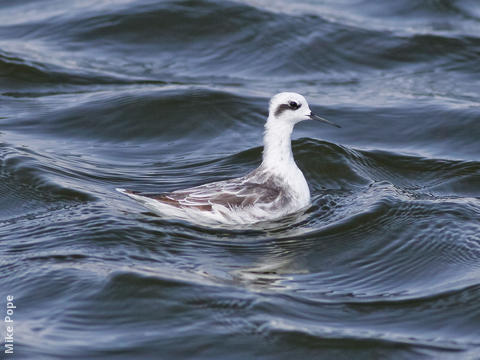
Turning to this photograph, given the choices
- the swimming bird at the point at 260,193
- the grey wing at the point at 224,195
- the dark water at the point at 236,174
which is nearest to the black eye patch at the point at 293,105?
the swimming bird at the point at 260,193

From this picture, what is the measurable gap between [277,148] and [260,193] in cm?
Result: 72

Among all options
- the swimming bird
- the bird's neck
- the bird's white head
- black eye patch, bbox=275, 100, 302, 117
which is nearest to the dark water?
the swimming bird

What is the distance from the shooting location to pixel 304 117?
31.7 ft

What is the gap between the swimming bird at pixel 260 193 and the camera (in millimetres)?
8891

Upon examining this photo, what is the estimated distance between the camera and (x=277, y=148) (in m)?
9.73

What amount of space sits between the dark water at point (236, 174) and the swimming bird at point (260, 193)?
206 mm

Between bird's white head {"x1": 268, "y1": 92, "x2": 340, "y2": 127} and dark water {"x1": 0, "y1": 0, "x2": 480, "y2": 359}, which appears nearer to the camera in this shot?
dark water {"x1": 0, "y1": 0, "x2": 480, "y2": 359}

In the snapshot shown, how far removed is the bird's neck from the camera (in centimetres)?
970

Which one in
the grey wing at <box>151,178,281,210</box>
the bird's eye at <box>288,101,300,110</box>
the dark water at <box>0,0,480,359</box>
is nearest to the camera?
the dark water at <box>0,0,480,359</box>

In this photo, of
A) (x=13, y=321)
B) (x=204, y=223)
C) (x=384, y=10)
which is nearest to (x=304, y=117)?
(x=204, y=223)

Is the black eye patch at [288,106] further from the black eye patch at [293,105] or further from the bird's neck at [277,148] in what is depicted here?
the bird's neck at [277,148]

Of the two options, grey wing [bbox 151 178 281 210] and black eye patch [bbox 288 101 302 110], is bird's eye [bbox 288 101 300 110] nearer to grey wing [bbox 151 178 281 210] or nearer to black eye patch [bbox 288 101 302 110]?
black eye patch [bbox 288 101 302 110]

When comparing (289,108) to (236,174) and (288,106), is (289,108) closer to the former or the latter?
(288,106)

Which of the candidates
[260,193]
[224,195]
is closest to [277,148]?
[260,193]
